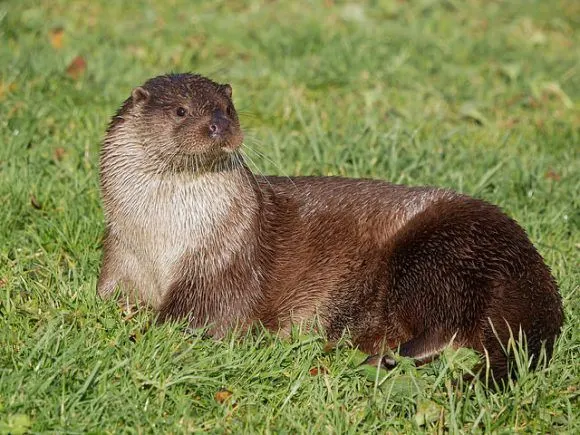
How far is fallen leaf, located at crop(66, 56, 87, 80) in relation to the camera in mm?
5621

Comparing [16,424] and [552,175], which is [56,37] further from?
[16,424]

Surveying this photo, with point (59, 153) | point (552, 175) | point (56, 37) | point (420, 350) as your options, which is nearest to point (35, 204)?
point (59, 153)

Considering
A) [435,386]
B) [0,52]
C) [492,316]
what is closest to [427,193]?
[492,316]

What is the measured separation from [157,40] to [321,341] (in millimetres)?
3550

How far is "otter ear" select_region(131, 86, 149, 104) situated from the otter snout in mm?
293

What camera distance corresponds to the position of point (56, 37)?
6289 mm

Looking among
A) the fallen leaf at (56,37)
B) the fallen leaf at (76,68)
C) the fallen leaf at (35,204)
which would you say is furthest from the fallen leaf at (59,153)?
the fallen leaf at (56,37)

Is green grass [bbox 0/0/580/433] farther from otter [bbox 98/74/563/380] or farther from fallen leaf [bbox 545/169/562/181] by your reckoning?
otter [bbox 98/74/563/380]

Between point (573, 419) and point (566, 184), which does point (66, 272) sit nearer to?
point (573, 419)

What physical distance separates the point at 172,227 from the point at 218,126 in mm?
402

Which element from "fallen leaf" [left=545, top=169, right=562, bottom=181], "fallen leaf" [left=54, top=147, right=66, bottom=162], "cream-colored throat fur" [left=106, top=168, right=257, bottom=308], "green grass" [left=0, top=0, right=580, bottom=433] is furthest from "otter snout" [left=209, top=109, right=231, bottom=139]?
"fallen leaf" [left=545, top=169, right=562, bottom=181]

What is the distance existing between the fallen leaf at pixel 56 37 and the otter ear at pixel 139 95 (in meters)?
2.77

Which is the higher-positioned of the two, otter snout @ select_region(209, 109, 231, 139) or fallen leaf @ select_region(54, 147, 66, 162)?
otter snout @ select_region(209, 109, 231, 139)

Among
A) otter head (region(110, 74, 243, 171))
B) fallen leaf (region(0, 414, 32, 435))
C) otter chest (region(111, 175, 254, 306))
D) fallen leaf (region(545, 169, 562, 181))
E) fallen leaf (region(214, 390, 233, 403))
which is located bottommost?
fallen leaf (region(214, 390, 233, 403))
